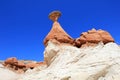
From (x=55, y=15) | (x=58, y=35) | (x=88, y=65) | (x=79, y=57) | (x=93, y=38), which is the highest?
(x=55, y=15)

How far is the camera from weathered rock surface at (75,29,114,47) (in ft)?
66.9

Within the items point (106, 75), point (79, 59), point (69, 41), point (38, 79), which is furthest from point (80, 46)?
point (106, 75)

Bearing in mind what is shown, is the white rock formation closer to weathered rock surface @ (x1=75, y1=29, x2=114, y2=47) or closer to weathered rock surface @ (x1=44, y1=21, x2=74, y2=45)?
weathered rock surface @ (x1=75, y1=29, x2=114, y2=47)

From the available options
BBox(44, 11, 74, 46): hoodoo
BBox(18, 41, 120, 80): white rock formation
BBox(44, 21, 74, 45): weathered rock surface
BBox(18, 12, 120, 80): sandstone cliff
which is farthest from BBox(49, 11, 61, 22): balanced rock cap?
BBox(18, 41, 120, 80): white rock formation

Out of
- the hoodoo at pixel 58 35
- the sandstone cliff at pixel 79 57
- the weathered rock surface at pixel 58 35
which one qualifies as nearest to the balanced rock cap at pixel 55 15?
the sandstone cliff at pixel 79 57

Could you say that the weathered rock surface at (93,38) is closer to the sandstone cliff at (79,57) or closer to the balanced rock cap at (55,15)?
the sandstone cliff at (79,57)

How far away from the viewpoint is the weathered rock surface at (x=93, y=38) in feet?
66.9

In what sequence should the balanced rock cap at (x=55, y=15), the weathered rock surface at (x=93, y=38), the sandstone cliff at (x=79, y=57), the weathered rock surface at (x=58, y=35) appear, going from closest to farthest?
the sandstone cliff at (x=79, y=57), the weathered rock surface at (x=93, y=38), the weathered rock surface at (x=58, y=35), the balanced rock cap at (x=55, y=15)

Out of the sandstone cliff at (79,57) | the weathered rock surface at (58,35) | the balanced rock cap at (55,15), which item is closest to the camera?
the sandstone cliff at (79,57)

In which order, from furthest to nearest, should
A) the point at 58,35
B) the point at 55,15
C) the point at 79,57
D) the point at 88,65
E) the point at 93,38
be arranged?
1. the point at 55,15
2. the point at 58,35
3. the point at 93,38
4. the point at 79,57
5. the point at 88,65

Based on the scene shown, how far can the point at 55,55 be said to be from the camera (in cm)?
2056

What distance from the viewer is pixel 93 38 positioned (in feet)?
67.1

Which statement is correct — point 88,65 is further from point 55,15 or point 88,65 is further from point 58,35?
point 55,15

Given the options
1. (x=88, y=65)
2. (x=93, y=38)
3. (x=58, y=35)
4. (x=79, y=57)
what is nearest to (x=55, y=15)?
(x=58, y=35)
